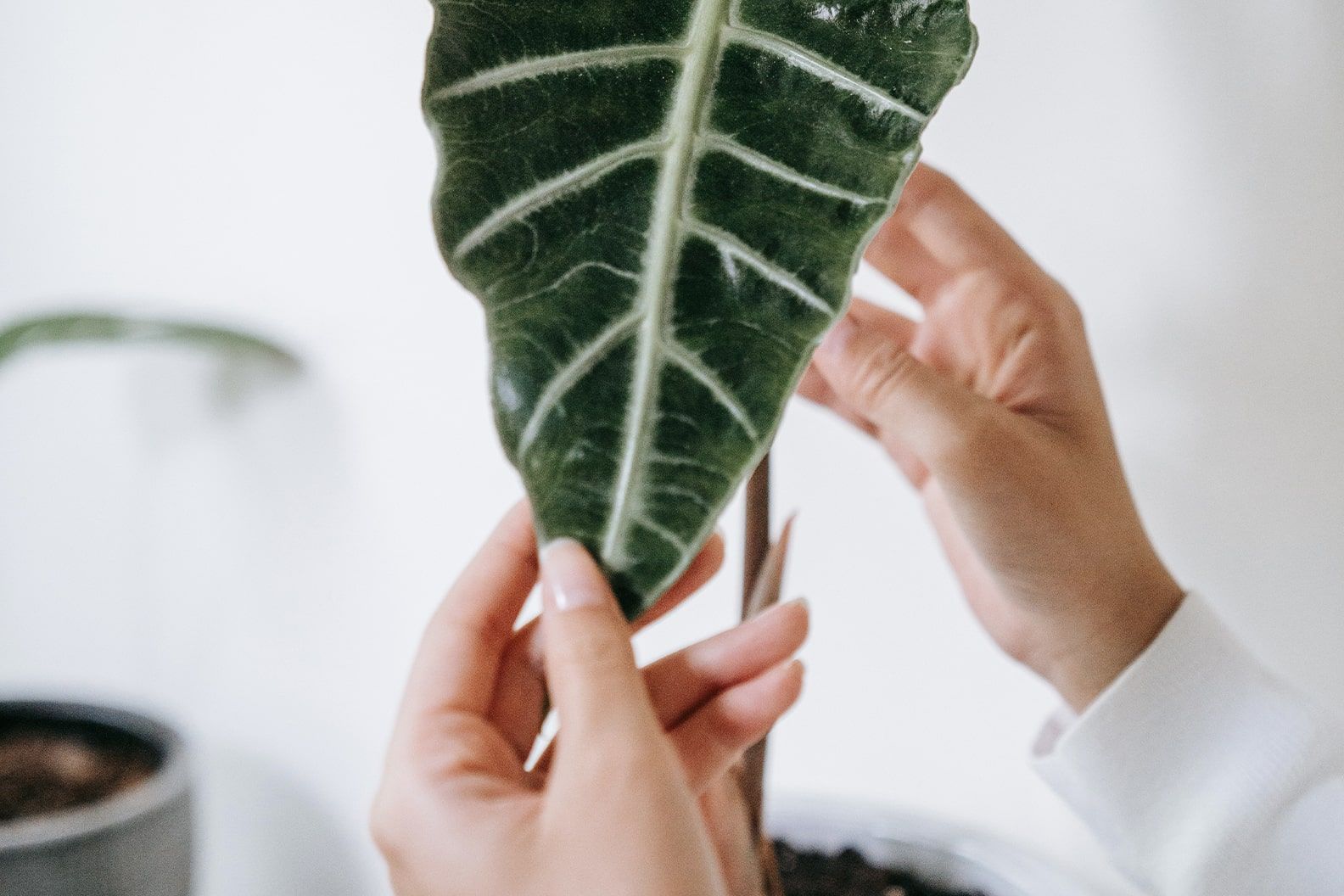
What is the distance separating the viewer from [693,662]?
56 cm

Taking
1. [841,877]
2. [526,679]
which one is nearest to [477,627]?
[526,679]

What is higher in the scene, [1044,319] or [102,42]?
[102,42]

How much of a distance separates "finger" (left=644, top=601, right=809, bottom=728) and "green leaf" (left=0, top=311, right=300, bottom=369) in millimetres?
649

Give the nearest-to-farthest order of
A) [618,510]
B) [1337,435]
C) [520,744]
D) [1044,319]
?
1. [618,510]
2. [520,744]
3. [1044,319]
4. [1337,435]

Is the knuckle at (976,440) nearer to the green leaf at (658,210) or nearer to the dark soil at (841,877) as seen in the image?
the green leaf at (658,210)

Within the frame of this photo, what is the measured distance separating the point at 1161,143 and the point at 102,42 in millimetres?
1028

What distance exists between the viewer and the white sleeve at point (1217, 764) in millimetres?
700

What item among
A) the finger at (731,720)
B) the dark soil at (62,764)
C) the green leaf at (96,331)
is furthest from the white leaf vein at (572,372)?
the dark soil at (62,764)

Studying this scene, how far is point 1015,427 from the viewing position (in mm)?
614

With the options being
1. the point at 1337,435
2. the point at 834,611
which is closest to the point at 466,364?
the point at 834,611

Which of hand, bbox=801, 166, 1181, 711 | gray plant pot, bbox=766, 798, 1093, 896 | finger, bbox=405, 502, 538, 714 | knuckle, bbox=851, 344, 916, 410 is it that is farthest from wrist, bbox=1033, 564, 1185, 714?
finger, bbox=405, 502, 538, 714

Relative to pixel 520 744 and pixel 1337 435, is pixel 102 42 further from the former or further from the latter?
pixel 1337 435

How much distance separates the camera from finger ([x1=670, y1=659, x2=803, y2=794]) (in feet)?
1.84

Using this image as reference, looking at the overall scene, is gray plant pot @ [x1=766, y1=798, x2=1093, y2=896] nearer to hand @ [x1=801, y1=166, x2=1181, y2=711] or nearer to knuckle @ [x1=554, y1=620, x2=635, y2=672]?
hand @ [x1=801, y1=166, x2=1181, y2=711]
